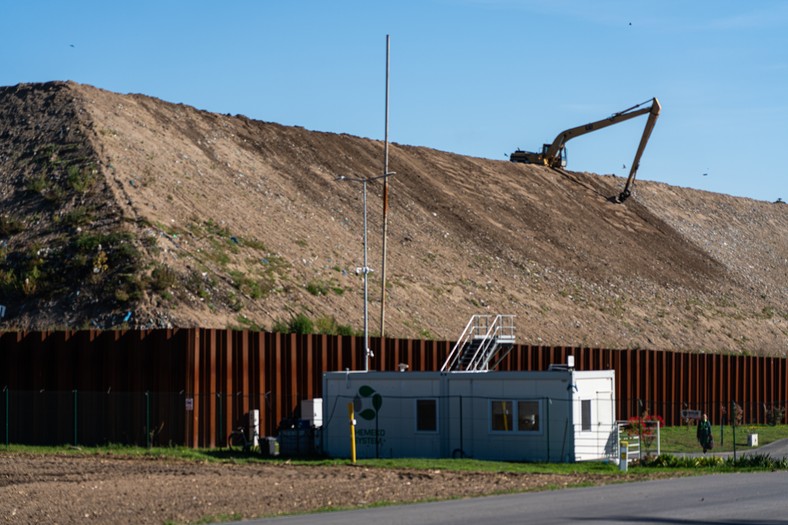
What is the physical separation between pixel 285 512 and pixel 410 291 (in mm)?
40045

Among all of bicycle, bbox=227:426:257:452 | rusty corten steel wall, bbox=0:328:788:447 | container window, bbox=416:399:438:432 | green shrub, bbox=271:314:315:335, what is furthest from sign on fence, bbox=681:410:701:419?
bicycle, bbox=227:426:257:452

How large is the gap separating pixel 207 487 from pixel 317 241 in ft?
123

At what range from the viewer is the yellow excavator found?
322 feet

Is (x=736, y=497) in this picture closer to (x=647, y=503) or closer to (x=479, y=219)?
(x=647, y=503)

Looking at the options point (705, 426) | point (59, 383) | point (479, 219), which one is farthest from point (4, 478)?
point (479, 219)

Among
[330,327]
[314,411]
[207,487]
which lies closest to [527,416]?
[314,411]

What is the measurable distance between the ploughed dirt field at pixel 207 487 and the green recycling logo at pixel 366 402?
374cm

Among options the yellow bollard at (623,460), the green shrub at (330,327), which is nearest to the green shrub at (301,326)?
the green shrub at (330,327)

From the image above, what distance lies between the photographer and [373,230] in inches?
2837

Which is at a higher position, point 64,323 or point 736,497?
point 64,323

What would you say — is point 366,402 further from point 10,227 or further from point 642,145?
point 642,145

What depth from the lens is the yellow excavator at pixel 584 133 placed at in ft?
322

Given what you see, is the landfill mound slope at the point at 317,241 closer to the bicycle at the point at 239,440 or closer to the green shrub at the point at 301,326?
the green shrub at the point at 301,326

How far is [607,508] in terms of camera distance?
23.3m
